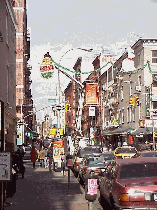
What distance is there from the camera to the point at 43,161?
38312 mm

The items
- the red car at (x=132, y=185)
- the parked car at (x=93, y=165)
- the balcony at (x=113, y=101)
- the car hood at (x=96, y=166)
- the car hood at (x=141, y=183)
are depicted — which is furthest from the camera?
the balcony at (x=113, y=101)

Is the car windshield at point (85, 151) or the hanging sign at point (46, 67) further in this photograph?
the hanging sign at point (46, 67)

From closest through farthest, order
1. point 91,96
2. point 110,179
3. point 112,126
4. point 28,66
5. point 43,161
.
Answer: point 110,179
point 43,161
point 91,96
point 112,126
point 28,66

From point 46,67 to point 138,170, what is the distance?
20.6 meters

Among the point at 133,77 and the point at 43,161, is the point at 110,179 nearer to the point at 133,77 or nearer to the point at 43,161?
the point at 43,161

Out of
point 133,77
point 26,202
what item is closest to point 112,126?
point 133,77

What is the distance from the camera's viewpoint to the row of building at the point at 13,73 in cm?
2872

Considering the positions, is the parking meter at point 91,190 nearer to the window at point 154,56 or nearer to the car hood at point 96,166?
the car hood at point 96,166

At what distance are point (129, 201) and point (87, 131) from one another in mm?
95364

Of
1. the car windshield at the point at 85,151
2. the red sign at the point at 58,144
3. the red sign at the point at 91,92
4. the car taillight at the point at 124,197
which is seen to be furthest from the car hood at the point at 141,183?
the red sign at the point at 91,92

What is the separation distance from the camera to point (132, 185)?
10.7m

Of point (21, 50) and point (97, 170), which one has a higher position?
point (21, 50)

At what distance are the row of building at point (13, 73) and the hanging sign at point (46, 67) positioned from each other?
2394 mm

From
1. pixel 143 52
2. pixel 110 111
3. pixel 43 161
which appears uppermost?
pixel 143 52
